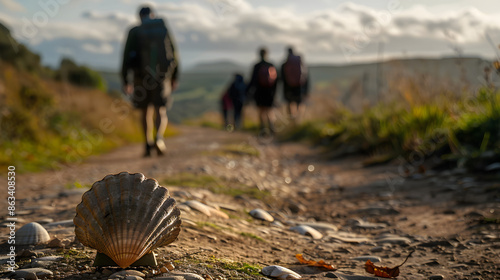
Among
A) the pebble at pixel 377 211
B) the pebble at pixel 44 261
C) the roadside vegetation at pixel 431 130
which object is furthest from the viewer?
the roadside vegetation at pixel 431 130

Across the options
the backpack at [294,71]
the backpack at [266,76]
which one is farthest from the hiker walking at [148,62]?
the backpack at [294,71]

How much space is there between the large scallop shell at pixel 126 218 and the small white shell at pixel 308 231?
137 cm

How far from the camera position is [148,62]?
23.7ft

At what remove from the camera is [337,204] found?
455 centimetres

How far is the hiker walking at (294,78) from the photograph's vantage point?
11.8 m

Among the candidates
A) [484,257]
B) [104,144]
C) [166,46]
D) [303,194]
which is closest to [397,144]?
[303,194]

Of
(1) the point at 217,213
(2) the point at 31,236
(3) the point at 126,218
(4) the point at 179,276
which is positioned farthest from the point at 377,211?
(2) the point at 31,236

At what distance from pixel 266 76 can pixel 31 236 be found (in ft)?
30.8

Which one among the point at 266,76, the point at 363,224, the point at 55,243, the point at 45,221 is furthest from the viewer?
the point at 266,76

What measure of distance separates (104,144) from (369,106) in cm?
667

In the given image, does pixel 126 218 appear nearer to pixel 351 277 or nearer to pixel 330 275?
pixel 330 275

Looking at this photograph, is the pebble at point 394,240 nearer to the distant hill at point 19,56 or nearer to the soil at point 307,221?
the soil at point 307,221

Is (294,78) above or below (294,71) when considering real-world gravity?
below

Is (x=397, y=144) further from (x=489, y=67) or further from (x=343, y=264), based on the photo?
(x=343, y=264)
